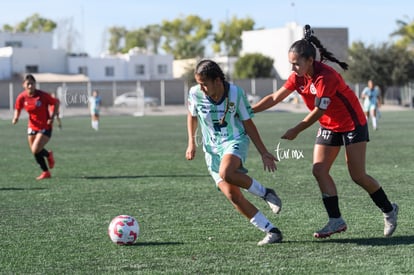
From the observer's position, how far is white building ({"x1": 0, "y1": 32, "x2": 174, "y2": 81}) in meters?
76.8

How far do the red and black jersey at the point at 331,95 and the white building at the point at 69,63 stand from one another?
6095 cm

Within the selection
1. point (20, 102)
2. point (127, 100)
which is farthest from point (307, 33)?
point (127, 100)

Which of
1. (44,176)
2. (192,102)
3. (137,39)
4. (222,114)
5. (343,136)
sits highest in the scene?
(137,39)

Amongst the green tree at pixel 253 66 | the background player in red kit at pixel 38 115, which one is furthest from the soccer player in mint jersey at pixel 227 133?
the green tree at pixel 253 66

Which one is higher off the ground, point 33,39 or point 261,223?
point 33,39

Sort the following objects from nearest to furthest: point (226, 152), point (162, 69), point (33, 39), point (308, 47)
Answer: point (308, 47)
point (226, 152)
point (33, 39)
point (162, 69)

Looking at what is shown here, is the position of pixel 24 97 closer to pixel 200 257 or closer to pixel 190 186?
pixel 190 186

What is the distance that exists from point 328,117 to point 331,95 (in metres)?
0.37

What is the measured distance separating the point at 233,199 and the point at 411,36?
92.5m

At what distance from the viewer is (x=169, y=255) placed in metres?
7.70

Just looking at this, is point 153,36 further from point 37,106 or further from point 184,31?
point 37,106

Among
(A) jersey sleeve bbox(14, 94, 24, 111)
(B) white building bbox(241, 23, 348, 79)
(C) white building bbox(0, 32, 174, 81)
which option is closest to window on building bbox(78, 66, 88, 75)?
(C) white building bbox(0, 32, 174, 81)

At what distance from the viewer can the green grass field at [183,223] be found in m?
7.27

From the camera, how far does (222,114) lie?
8000 millimetres
